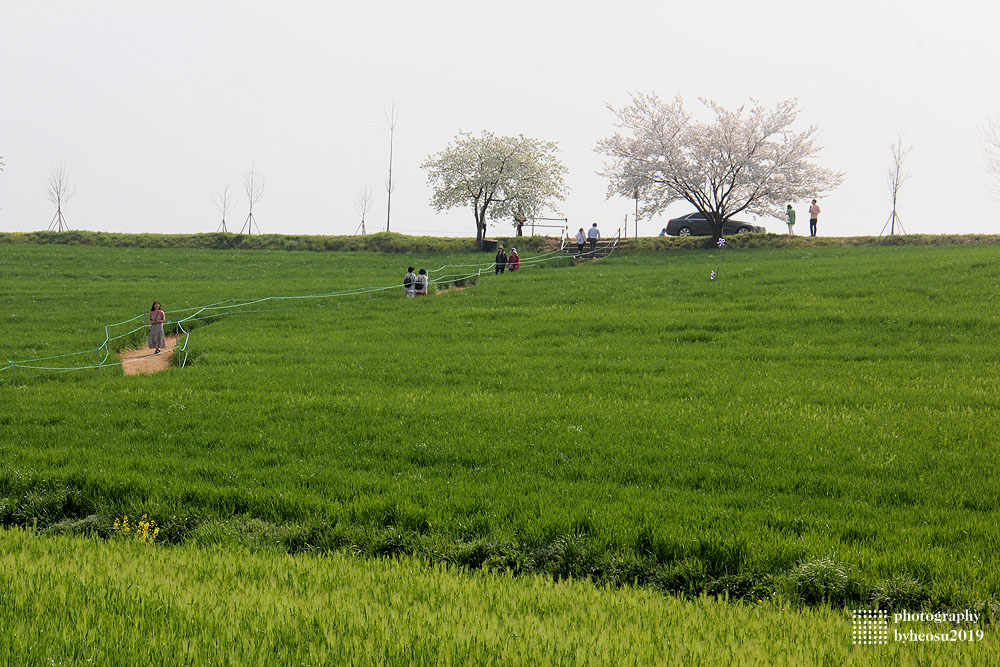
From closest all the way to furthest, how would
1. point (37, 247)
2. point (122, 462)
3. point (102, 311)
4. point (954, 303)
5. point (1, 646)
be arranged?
point (1, 646) → point (122, 462) → point (954, 303) → point (102, 311) → point (37, 247)

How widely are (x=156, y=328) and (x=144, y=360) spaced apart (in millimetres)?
1438

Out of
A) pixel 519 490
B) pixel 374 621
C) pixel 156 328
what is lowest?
pixel 519 490

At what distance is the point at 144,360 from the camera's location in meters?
21.1

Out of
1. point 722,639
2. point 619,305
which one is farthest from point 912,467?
point 619,305

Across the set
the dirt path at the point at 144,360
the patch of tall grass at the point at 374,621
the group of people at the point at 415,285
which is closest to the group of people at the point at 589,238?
the group of people at the point at 415,285

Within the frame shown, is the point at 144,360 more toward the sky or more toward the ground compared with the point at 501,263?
more toward the ground

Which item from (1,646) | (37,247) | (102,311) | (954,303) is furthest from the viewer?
(37,247)

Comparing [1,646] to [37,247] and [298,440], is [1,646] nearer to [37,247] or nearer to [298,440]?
[298,440]

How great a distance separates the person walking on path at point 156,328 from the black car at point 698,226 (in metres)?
38.2

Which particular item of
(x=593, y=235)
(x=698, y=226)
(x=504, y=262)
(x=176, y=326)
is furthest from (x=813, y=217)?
Answer: (x=176, y=326)

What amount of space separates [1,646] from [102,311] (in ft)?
87.2

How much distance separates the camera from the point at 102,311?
92.5 feet

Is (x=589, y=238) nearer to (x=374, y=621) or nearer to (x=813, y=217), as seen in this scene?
(x=813, y=217)

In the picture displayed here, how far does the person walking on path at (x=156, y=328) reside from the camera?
72.5 feet
